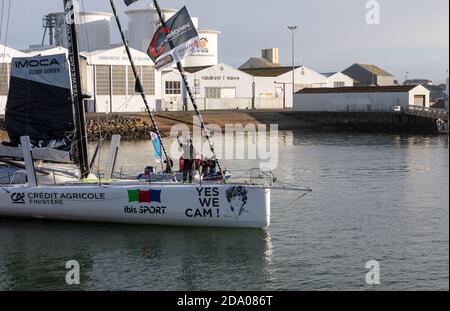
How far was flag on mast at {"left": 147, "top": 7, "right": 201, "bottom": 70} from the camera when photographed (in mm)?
23500

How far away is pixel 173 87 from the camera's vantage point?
293 ft

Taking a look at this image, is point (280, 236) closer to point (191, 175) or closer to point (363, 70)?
point (191, 175)

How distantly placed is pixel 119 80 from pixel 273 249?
204 ft

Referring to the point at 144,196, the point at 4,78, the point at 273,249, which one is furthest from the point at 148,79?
the point at 273,249

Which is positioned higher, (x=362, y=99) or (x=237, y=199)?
(x=362, y=99)

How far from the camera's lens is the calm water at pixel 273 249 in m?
17.2

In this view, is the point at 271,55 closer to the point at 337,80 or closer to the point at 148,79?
the point at 337,80

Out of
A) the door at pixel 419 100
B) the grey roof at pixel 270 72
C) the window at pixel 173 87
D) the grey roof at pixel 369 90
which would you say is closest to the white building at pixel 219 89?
the window at pixel 173 87

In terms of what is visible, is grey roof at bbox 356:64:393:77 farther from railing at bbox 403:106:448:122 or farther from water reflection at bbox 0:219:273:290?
water reflection at bbox 0:219:273:290

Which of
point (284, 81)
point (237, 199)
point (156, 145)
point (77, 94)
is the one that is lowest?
point (237, 199)

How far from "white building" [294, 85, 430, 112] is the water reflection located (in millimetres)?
66200

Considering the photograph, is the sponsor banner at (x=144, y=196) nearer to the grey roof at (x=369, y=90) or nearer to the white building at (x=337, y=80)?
the grey roof at (x=369, y=90)

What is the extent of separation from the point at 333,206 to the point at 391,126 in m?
58.7

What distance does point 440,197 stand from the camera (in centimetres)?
2858
